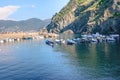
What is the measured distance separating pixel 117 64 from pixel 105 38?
105 meters

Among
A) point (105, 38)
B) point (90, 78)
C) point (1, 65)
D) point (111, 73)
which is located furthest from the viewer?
point (105, 38)

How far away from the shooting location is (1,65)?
10150 cm

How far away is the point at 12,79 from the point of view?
78.1m

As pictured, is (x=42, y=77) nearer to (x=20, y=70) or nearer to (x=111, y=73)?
(x=20, y=70)

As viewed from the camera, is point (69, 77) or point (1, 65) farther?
point (1, 65)

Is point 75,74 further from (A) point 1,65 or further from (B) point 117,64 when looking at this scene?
(A) point 1,65

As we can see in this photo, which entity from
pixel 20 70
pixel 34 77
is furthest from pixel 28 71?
pixel 34 77

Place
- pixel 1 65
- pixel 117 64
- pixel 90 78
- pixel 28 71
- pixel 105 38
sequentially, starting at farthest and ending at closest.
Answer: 1. pixel 105 38
2. pixel 1 65
3. pixel 117 64
4. pixel 28 71
5. pixel 90 78

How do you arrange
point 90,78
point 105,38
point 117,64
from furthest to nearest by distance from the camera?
point 105,38
point 117,64
point 90,78

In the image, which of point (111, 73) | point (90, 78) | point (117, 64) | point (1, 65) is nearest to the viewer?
point (90, 78)

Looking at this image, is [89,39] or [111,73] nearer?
[111,73]

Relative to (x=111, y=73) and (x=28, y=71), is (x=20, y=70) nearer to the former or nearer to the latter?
(x=28, y=71)

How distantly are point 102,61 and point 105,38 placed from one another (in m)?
97.4

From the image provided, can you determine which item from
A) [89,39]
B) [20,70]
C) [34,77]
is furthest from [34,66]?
[89,39]
